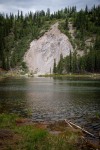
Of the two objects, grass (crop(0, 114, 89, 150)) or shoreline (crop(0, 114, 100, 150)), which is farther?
shoreline (crop(0, 114, 100, 150))

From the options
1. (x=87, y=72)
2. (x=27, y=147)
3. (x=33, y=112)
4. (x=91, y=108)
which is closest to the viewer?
(x=27, y=147)

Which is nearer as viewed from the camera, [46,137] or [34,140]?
[34,140]

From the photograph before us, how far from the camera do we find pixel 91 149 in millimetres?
23766

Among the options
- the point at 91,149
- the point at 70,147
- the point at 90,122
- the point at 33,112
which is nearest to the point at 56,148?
the point at 70,147

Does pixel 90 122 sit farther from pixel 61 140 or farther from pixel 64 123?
pixel 61 140

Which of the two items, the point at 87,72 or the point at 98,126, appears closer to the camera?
the point at 98,126

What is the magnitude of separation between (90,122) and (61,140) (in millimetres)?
12744

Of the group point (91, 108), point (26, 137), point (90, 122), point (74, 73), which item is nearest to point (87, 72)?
point (74, 73)

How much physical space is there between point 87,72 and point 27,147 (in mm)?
172582

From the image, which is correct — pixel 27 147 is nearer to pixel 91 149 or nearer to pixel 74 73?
pixel 91 149

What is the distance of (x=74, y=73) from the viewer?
19588 centimetres

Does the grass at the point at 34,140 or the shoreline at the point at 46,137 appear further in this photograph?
the shoreline at the point at 46,137

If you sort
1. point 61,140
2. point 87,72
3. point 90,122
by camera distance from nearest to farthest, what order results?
1. point 61,140
2. point 90,122
3. point 87,72

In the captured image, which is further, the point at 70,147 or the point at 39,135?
the point at 39,135
